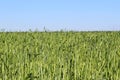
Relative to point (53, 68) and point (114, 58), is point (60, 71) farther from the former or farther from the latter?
point (114, 58)

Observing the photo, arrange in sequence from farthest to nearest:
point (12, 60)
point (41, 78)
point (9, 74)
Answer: point (12, 60), point (9, 74), point (41, 78)

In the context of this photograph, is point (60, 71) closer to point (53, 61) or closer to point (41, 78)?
point (41, 78)

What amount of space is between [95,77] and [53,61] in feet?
4.58

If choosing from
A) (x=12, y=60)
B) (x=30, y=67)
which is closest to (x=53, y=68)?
(x=30, y=67)

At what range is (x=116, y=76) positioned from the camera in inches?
217

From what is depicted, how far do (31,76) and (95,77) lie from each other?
0.96 m

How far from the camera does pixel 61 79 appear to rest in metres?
5.27

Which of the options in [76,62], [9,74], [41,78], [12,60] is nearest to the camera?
[41,78]

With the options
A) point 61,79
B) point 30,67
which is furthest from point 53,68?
point 61,79

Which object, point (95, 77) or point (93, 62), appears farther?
point (93, 62)

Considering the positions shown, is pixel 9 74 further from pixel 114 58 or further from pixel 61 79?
pixel 114 58

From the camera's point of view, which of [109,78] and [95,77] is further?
[109,78]

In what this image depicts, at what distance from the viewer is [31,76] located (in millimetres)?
5301

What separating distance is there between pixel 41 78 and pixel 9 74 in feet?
2.36
